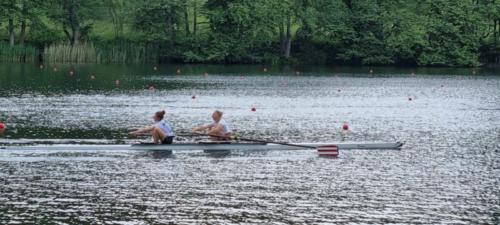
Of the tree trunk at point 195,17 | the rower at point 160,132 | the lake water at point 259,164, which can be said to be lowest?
the lake water at point 259,164

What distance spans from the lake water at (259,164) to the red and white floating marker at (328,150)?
454 mm

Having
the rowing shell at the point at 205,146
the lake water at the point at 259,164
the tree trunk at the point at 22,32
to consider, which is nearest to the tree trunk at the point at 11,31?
the tree trunk at the point at 22,32

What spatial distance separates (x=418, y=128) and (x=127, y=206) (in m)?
20.2

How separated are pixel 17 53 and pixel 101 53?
320 inches

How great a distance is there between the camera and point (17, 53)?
276 ft

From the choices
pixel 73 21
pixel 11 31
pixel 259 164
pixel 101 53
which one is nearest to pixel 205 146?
pixel 259 164

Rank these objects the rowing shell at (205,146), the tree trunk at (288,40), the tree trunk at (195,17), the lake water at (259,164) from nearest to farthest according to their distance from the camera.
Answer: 1. the lake water at (259,164)
2. the rowing shell at (205,146)
3. the tree trunk at (195,17)
4. the tree trunk at (288,40)

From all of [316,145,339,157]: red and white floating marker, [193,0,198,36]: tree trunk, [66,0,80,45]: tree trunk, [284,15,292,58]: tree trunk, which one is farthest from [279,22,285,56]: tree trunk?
[316,145,339,157]: red and white floating marker

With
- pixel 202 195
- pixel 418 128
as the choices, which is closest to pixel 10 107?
pixel 418 128

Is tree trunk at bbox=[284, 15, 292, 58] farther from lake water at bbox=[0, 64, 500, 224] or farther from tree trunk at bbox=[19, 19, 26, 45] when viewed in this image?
lake water at bbox=[0, 64, 500, 224]

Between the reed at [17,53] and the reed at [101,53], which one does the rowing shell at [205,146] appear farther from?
the reed at [17,53]

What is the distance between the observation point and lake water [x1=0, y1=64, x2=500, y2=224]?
813 inches

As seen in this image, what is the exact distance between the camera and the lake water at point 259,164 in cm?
2066

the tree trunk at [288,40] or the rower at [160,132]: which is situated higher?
the tree trunk at [288,40]
